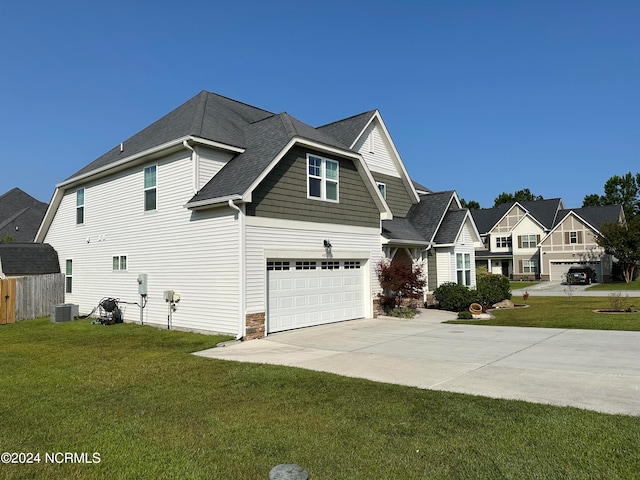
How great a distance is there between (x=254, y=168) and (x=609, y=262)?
1859 inches

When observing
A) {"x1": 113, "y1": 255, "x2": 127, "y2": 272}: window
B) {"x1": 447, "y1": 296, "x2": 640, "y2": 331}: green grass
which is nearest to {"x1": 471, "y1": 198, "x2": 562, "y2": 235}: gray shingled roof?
{"x1": 447, "y1": 296, "x2": 640, "y2": 331}: green grass

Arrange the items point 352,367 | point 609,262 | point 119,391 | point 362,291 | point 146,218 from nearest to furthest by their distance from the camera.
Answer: point 119,391
point 352,367
point 146,218
point 362,291
point 609,262

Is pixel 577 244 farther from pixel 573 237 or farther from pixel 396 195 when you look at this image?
pixel 396 195

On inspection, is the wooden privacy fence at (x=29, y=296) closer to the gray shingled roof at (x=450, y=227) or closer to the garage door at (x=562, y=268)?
the gray shingled roof at (x=450, y=227)

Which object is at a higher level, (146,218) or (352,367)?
(146,218)

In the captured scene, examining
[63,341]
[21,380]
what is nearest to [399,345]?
[21,380]

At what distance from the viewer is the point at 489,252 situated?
187ft

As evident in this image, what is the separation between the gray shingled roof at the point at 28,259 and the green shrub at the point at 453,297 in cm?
1821

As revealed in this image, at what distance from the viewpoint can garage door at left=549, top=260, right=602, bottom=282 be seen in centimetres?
4728

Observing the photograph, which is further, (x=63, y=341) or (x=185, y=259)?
(x=185, y=259)

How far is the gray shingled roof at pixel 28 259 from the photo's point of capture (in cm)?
2009

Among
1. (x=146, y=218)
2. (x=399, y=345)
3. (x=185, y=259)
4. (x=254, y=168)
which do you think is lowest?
(x=399, y=345)

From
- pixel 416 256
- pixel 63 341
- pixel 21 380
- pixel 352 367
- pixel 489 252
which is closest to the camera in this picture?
pixel 21 380

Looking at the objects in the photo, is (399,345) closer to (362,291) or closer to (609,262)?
(362,291)
